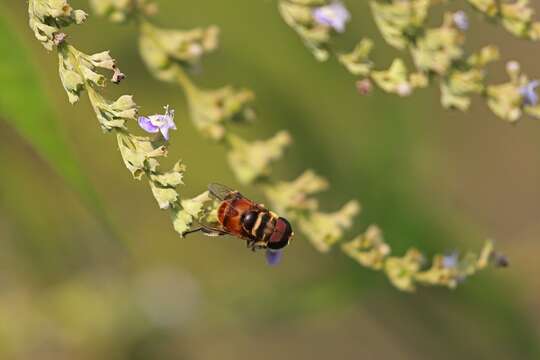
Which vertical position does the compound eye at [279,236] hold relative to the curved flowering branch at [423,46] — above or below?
below

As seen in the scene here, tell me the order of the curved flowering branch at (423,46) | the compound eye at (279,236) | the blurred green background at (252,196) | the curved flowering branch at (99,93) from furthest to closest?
the blurred green background at (252,196) < the compound eye at (279,236) < the curved flowering branch at (423,46) < the curved flowering branch at (99,93)

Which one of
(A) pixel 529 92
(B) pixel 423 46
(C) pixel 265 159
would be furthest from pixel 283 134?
(A) pixel 529 92

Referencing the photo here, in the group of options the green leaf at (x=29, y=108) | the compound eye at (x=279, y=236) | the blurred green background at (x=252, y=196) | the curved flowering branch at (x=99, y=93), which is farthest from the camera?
the blurred green background at (x=252, y=196)

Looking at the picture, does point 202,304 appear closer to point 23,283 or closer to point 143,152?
point 23,283

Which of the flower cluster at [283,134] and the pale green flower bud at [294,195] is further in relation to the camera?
the pale green flower bud at [294,195]

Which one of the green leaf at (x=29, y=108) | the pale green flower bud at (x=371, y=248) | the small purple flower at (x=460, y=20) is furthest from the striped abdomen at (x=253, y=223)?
the small purple flower at (x=460, y=20)

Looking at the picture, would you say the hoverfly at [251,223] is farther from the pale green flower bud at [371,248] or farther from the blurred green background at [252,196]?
the blurred green background at [252,196]

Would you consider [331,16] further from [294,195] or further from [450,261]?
[450,261]

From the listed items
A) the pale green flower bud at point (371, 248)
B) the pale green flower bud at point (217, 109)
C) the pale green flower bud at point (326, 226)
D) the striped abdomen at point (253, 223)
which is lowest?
the pale green flower bud at point (371, 248)
